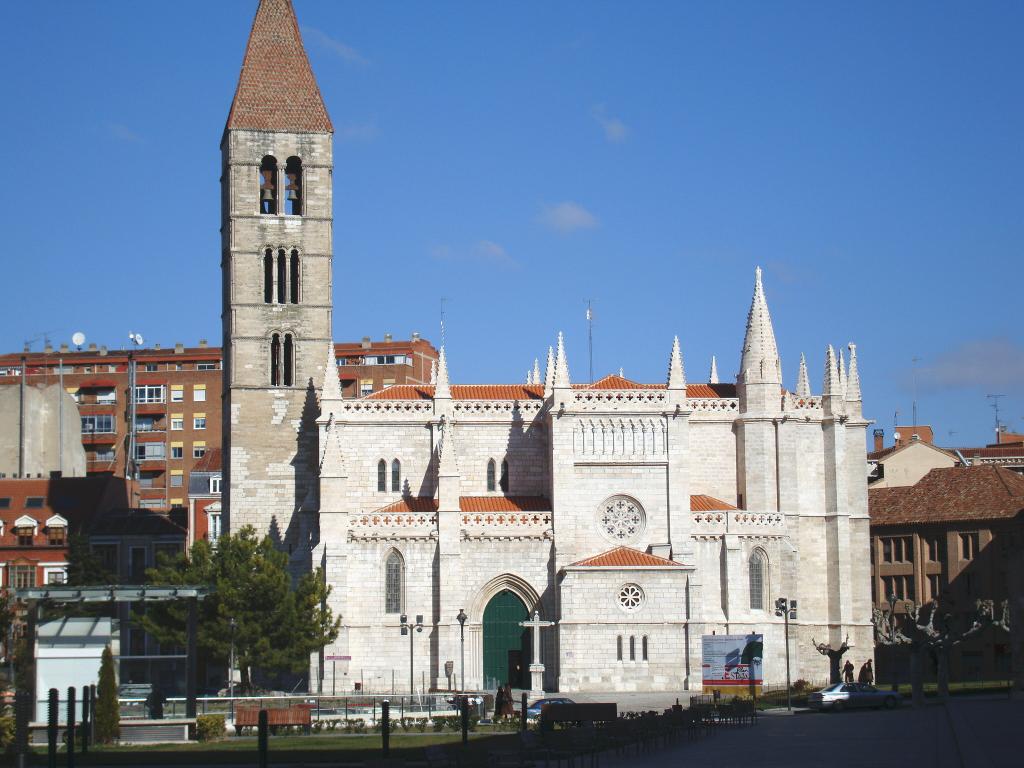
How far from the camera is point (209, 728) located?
41719 millimetres

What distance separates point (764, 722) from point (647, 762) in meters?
14.3

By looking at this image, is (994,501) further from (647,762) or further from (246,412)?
(647,762)

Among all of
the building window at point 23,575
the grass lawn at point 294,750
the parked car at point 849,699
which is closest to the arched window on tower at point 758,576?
the parked car at point 849,699

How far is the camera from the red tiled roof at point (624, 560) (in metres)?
65.6

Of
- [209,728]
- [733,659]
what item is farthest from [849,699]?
[209,728]

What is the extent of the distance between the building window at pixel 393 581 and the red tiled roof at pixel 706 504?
469 inches

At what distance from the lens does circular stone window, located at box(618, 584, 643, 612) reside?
6544cm

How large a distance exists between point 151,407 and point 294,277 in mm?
44671

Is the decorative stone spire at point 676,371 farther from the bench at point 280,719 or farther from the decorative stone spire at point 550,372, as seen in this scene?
the bench at point 280,719

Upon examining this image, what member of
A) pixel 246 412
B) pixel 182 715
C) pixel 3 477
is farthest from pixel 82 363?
pixel 182 715

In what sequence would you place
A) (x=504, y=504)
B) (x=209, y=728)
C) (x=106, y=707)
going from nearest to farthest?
1. (x=106, y=707)
2. (x=209, y=728)
3. (x=504, y=504)

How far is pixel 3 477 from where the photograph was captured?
9631 centimetres

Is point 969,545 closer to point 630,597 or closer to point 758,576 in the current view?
point 758,576

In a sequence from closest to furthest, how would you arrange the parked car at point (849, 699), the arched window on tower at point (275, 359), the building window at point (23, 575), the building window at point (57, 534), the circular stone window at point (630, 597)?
the parked car at point (849, 699) < the circular stone window at point (630, 597) < the arched window on tower at point (275, 359) < the building window at point (23, 575) < the building window at point (57, 534)
